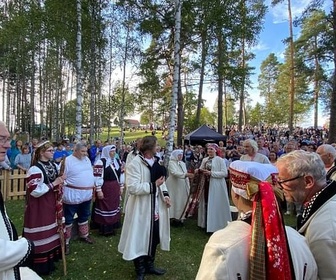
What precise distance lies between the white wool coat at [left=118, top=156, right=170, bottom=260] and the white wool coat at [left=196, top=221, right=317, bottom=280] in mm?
2510

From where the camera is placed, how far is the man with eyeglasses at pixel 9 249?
62.0 inches

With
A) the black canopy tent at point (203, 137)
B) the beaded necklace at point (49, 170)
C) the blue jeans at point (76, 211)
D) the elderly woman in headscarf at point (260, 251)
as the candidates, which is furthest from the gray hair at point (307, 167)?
the black canopy tent at point (203, 137)

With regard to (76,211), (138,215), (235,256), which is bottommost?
(76,211)

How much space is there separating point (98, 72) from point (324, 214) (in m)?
20.5

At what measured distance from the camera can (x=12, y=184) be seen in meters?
9.12

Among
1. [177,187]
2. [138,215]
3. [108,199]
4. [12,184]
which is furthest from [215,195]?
[12,184]

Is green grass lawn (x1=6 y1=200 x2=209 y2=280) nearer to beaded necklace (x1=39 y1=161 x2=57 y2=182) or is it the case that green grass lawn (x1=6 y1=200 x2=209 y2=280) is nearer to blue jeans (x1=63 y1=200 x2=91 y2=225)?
blue jeans (x1=63 y1=200 x2=91 y2=225)

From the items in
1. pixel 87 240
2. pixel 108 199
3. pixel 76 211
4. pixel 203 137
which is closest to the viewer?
pixel 76 211

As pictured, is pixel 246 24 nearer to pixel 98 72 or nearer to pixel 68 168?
pixel 68 168

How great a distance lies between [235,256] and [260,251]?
10cm

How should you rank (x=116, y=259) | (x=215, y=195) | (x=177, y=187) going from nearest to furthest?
(x=116, y=259) → (x=215, y=195) → (x=177, y=187)

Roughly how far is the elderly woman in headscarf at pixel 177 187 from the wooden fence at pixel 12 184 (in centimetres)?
526

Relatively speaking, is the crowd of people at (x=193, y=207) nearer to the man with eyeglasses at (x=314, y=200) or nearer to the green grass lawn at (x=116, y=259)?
the man with eyeglasses at (x=314, y=200)

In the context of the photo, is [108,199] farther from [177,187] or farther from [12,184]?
[12,184]
